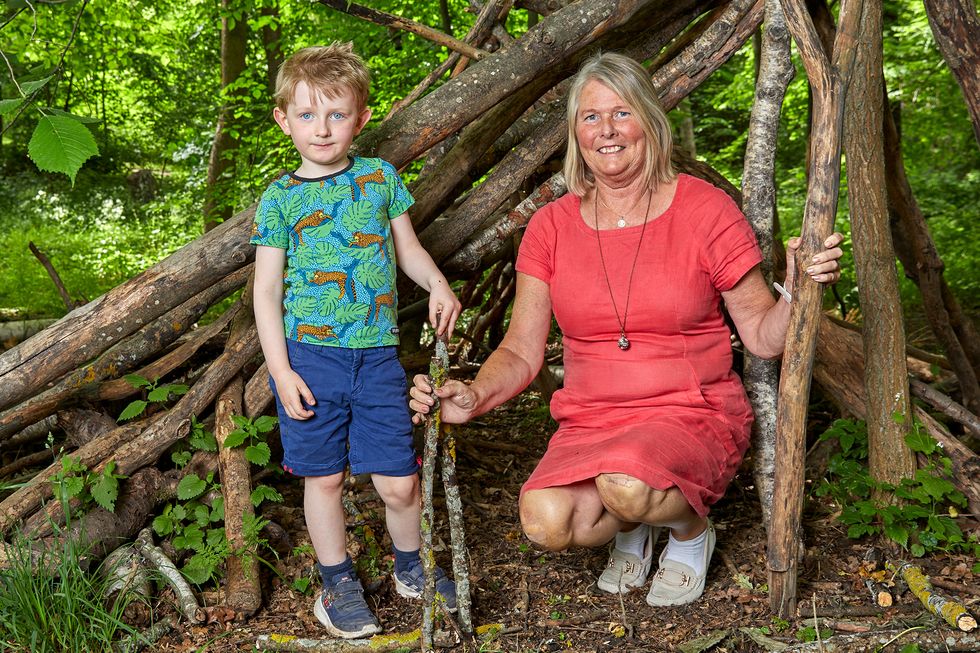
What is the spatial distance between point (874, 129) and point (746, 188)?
524 mm

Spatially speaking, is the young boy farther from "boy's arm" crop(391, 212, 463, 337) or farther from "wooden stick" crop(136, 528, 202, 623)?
"wooden stick" crop(136, 528, 202, 623)

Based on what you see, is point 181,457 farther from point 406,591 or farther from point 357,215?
point 357,215

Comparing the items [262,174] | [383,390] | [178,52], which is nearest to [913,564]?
[383,390]

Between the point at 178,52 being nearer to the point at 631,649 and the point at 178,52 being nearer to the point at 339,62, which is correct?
the point at 339,62

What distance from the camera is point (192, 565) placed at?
9.84ft

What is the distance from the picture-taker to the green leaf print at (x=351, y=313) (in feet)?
8.74

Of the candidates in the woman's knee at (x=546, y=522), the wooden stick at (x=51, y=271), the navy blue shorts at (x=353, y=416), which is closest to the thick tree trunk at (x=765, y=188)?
the woman's knee at (x=546, y=522)

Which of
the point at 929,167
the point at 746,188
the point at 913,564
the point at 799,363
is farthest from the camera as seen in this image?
the point at 929,167

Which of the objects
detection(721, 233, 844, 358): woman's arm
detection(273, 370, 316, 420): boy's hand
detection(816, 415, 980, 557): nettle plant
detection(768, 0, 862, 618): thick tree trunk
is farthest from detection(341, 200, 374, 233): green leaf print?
detection(816, 415, 980, 557): nettle plant

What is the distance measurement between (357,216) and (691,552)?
158cm

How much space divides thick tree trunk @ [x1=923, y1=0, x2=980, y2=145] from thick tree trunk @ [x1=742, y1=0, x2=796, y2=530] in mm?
544

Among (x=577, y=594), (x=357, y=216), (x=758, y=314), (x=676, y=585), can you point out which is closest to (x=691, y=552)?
(x=676, y=585)

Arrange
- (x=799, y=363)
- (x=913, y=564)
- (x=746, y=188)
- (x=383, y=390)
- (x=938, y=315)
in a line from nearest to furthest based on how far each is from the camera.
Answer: (x=799, y=363)
(x=383, y=390)
(x=913, y=564)
(x=746, y=188)
(x=938, y=315)

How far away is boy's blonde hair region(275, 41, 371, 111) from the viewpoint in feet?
8.19
